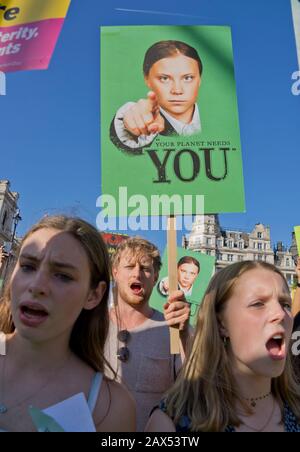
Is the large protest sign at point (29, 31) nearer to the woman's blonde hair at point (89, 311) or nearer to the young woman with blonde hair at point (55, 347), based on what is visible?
the woman's blonde hair at point (89, 311)

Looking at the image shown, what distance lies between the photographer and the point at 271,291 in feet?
5.30

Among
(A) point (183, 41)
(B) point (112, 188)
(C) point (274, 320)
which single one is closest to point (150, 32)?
(A) point (183, 41)

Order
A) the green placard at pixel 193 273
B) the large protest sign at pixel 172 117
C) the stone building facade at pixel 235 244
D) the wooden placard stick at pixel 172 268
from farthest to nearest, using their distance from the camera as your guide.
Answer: the stone building facade at pixel 235 244 < the green placard at pixel 193 273 < the large protest sign at pixel 172 117 < the wooden placard stick at pixel 172 268

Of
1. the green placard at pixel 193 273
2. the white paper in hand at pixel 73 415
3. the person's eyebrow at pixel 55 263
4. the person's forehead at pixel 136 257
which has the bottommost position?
the white paper in hand at pixel 73 415

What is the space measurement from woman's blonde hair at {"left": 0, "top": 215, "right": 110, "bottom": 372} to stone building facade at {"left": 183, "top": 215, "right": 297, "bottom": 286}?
61.4m

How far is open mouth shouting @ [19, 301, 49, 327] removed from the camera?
4.74 feet

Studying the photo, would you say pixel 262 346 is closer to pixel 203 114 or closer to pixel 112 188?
pixel 112 188

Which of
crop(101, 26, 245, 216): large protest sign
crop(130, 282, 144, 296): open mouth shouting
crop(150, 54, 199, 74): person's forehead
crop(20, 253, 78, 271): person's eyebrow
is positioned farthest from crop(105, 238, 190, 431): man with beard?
crop(150, 54, 199, 74): person's forehead

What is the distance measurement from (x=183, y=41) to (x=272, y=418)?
7.17ft

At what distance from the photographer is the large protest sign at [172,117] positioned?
2.34 metres

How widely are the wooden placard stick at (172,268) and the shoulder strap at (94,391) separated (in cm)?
55

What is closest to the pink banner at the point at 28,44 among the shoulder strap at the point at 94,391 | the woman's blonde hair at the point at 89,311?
the woman's blonde hair at the point at 89,311

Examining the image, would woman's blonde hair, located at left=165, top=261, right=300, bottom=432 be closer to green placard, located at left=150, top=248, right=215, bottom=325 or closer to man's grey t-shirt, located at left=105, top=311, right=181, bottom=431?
man's grey t-shirt, located at left=105, top=311, right=181, bottom=431

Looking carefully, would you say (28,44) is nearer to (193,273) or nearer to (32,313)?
(32,313)
